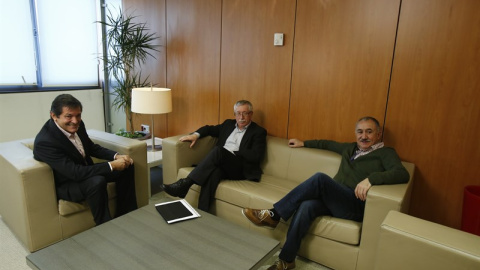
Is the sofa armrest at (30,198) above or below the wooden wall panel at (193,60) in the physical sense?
below

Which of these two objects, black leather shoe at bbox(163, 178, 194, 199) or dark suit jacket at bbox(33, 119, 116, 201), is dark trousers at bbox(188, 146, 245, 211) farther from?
dark suit jacket at bbox(33, 119, 116, 201)

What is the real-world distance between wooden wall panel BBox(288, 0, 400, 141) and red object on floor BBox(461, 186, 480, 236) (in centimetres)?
81

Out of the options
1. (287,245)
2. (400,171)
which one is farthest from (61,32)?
(400,171)

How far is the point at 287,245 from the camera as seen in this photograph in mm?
1992

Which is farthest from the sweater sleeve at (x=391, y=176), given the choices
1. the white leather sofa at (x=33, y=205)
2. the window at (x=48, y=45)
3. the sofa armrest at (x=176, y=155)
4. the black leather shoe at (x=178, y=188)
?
the window at (x=48, y=45)

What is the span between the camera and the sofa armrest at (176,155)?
2.84m

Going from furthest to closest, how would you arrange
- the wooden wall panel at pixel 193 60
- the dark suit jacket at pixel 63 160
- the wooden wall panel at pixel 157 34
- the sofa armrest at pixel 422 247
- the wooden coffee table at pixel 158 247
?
the wooden wall panel at pixel 157 34 → the wooden wall panel at pixel 193 60 → the dark suit jacket at pixel 63 160 → the wooden coffee table at pixel 158 247 → the sofa armrest at pixel 422 247

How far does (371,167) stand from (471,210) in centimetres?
70

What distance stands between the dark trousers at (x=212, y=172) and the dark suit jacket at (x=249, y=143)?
0.38 ft

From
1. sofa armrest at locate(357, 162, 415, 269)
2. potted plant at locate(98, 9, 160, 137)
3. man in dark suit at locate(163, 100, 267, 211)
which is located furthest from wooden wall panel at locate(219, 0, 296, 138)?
sofa armrest at locate(357, 162, 415, 269)

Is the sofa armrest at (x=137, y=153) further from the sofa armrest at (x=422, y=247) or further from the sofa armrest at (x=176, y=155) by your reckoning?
the sofa armrest at (x=422, y=247)

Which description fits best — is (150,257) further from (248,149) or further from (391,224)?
(248,149)

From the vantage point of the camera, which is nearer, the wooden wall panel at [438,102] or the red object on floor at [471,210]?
the red object on floor at [471,210]

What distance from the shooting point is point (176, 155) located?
2.83 m
